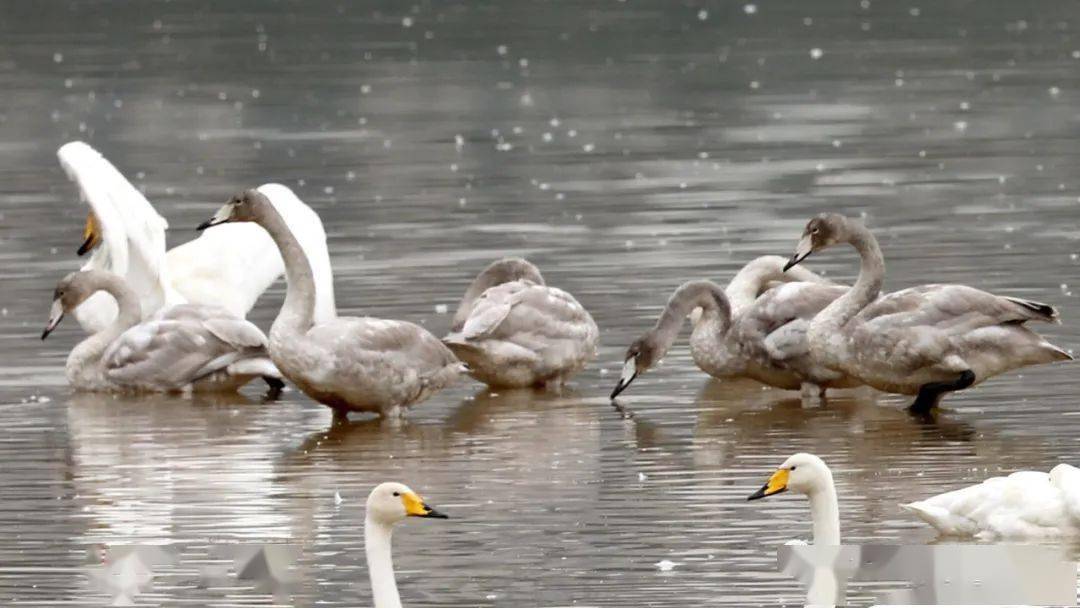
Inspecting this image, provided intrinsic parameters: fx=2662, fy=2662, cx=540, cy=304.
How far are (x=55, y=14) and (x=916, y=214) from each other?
26980mm

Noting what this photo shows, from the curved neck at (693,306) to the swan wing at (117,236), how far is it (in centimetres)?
293

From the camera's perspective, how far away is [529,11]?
1592 inches

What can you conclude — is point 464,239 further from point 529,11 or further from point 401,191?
point 529,11

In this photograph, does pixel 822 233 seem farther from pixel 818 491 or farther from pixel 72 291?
pixel 818 491

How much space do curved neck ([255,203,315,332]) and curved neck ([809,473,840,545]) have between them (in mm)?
4220

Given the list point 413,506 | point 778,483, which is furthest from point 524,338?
point 413,506

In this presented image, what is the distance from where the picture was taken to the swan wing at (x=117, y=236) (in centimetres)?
1411

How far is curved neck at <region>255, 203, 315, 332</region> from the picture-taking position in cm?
1202

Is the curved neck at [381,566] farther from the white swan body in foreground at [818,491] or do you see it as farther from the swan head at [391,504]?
the white swan body in foreground at [818,491]

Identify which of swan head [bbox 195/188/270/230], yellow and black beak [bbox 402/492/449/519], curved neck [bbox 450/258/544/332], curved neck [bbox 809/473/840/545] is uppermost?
swan head [bbox 195/188/270/230]

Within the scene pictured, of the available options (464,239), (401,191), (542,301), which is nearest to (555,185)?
(401,191)

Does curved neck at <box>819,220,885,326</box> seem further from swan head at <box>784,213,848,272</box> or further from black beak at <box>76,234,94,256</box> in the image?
black beak at <box>76,234,94,256</box>

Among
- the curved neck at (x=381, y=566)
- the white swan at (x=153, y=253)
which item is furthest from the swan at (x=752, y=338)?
the curved neck at (x=381, y=566)

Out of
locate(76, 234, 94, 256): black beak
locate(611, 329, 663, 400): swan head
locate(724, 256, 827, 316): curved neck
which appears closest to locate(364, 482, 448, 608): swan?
locate(611, 329, 663, 400): swan head
